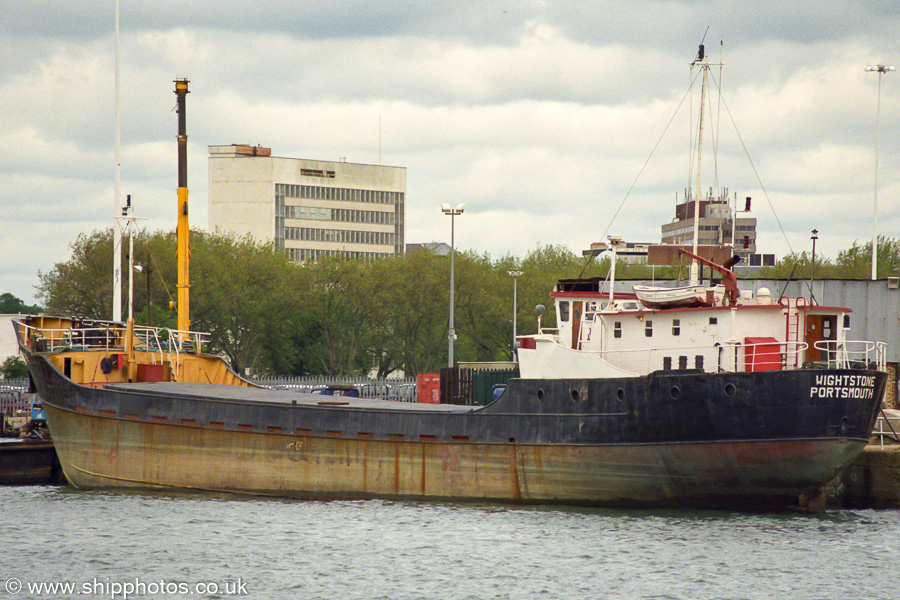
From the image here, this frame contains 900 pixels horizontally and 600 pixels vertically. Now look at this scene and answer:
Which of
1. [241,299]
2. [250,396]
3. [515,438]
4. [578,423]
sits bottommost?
[515,438]

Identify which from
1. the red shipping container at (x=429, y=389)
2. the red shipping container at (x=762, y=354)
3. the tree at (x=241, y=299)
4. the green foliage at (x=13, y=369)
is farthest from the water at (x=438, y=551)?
the tree at (x=241, y=299)

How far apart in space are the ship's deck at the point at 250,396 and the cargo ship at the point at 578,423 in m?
0.10

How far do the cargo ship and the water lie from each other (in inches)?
34.7

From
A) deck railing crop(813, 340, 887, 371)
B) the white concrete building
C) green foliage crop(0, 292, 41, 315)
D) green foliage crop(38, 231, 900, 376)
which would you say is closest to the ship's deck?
deck railing crop(813, 340, 887, 371)

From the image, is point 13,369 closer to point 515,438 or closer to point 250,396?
point 250,396

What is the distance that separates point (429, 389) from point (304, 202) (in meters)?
91.1

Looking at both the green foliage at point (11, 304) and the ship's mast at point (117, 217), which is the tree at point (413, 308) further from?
the green foliage at point (11, 304)

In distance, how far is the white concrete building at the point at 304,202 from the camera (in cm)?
13450

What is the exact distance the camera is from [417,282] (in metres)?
80.6

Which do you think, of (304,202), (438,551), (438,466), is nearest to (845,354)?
(438,466)

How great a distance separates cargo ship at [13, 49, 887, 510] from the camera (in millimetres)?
25766

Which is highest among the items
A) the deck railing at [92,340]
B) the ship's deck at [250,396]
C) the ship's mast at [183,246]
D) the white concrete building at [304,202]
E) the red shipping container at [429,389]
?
the white concrete building at [304,202]

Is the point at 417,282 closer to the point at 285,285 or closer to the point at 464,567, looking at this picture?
the point at 285,285

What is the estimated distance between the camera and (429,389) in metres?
48.8
